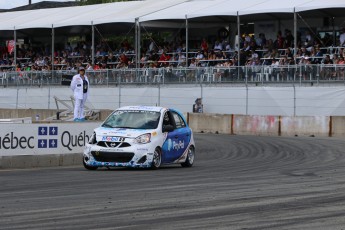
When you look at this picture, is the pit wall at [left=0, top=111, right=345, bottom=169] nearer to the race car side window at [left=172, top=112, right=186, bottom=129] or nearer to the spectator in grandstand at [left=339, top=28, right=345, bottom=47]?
the race car side window at [left=172, top=112, right=186, bottom=129]

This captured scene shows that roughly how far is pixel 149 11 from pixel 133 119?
88.9 ft

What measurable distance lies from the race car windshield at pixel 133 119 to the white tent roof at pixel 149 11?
18728 millimetres

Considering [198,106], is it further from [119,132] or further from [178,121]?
[119,132]

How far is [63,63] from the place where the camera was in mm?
51875

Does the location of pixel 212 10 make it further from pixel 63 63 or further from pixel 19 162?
pixel 19 162

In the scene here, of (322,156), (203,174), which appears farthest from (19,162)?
(322,156)

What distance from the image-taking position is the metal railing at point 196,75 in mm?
36844

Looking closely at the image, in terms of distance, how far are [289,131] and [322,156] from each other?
35.2 ft

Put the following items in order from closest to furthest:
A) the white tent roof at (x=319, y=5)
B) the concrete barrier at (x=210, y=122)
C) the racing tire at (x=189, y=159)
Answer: the racing tire at (x=189, y=159)
the concrete barrier at (x=210, y=122)
the white tent roof at (x=319, y=5)

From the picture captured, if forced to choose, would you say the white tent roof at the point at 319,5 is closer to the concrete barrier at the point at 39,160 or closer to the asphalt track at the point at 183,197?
the asphalt track at the point at 183,197

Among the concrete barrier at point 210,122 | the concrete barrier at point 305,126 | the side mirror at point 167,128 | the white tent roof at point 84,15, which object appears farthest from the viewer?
the white tent roof at point 84,15

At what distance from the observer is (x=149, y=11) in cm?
4778

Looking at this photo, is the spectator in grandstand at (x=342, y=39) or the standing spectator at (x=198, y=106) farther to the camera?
the standing spectator at (x=198, y=106)

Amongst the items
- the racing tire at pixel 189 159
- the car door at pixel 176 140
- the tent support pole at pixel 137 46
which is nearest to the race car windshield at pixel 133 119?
the car door at pixel 176 140
